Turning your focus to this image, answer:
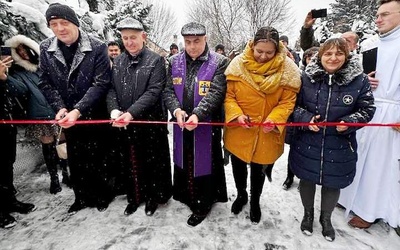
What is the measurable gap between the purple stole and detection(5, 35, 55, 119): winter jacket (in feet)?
6.34

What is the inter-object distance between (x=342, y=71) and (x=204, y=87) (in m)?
1.33

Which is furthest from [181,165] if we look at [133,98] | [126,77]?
[126,77]

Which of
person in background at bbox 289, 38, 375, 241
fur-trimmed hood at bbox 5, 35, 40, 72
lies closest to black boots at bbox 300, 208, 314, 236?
person in background at bbox 289, 38, 375, 241

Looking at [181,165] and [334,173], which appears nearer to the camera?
[334,173]

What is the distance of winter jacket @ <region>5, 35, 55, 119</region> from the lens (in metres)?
3.27

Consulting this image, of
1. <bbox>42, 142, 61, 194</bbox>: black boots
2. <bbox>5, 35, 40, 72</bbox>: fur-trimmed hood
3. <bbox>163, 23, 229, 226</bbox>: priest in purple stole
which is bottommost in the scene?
<bbox>42, 142, 61, 194</bbox>: black boots

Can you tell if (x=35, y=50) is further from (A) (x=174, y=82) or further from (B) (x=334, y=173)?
(B) (x=334, y=173)

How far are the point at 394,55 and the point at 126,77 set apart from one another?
283 centimetres

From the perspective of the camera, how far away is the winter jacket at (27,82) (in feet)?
10.7

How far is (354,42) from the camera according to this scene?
3.68 metres

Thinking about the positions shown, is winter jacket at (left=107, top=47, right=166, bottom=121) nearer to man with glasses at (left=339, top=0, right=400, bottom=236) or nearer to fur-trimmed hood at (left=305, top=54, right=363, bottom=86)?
fur-trimmed hood at (left=305, top=54, right=363, bottom=86)

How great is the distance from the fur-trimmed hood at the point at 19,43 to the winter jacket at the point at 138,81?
1291 mm

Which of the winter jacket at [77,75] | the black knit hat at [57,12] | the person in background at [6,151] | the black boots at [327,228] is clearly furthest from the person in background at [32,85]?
the black boots at [327,228]

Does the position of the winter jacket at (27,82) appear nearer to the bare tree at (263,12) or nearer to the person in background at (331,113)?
the person in background at (331,113)
